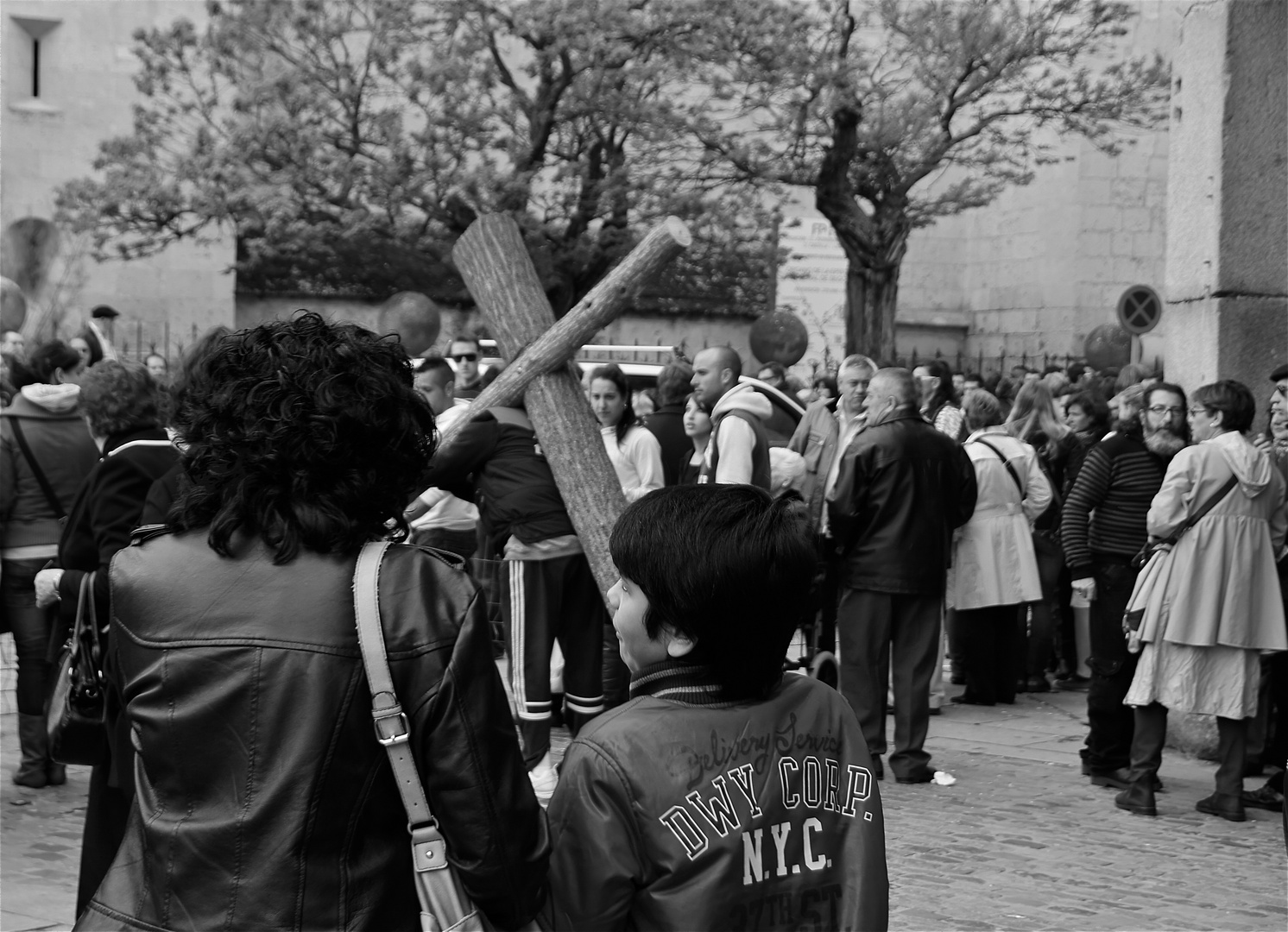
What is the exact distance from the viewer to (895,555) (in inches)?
296

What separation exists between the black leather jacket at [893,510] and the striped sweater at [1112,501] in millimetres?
669

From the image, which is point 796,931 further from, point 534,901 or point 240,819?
point 240,819

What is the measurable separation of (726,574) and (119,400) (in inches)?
151

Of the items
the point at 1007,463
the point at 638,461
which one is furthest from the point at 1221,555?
the point at 638,461

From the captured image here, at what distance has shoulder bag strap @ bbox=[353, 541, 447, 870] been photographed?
2.20m

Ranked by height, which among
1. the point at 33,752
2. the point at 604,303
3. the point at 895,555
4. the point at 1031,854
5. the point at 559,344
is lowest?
the point at 1031,854

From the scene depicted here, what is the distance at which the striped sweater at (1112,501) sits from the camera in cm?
766

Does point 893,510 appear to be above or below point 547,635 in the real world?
above

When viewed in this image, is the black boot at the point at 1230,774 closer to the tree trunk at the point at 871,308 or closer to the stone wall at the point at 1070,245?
the tree trunk at the point at 871,308

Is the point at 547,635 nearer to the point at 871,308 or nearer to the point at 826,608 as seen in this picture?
the point at 826,608

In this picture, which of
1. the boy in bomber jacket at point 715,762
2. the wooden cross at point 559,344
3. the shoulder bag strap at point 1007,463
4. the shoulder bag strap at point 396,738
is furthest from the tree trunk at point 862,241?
the shoulder bag strap at point 396,738

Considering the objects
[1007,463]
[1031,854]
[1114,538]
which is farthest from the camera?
[1007,463]

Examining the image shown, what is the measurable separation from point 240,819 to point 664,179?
21602mm

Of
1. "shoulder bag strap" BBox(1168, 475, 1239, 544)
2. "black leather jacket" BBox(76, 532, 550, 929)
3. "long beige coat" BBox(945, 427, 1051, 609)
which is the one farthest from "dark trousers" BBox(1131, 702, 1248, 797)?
"black leather jacket" BBox(76, 532, 550, 929)
